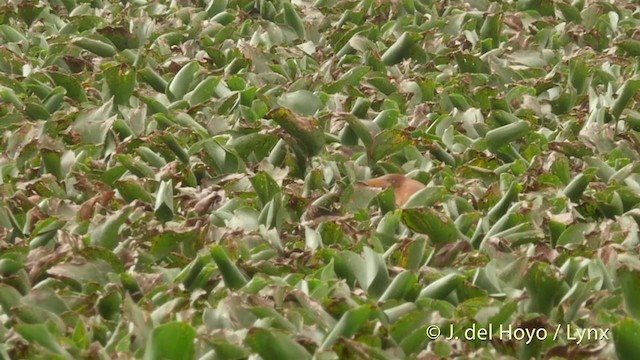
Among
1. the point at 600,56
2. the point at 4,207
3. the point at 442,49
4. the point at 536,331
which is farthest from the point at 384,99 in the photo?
the point at 536,331

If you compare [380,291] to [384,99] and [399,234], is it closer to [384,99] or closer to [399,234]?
[399,234]

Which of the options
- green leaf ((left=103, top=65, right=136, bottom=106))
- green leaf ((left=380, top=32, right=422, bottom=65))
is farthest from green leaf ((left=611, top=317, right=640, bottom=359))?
green leaf ((left=380, top=32, right=422, bottom=65))

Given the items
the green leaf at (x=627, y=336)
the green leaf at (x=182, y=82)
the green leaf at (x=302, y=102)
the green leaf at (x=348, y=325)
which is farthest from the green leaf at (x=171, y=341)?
the green leaf at (x=182, y=82)

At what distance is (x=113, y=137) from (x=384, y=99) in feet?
2.52

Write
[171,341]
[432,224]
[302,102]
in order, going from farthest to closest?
[302,102]
[432,224]
[171,341]

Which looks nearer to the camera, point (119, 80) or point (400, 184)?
point (400, 184)

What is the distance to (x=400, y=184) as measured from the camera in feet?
9.74

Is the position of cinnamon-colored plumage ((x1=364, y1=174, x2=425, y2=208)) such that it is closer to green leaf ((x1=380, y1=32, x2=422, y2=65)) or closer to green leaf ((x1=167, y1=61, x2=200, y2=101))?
green leaf ((x1=167, y1=61, x2=200, y2=101))

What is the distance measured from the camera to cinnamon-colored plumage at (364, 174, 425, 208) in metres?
2.92

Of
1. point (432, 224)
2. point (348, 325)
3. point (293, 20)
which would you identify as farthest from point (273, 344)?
point (293, 20)

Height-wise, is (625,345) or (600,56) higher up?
(625,345)

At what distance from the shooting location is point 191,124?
133 inches

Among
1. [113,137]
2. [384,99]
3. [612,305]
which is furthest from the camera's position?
[384,99]

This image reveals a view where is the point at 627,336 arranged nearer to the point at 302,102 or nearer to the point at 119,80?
the point at 302,102
